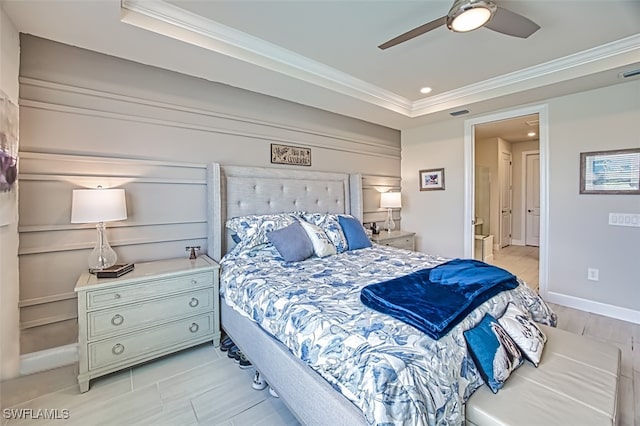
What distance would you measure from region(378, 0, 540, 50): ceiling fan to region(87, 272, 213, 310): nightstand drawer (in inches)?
93.1

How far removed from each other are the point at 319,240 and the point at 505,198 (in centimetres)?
622

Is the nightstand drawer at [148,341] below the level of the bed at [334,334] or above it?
below

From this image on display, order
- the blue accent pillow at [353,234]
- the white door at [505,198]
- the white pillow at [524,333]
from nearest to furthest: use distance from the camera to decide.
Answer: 1. the white pillow at [524,333]
2. the blue accent pillow at [353,234]
3. the white door at [505,198]

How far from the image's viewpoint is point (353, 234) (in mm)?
3236

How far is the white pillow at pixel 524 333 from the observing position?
5.20 ft

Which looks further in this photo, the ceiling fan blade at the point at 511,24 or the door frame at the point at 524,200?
the door frame at the point at 524,200

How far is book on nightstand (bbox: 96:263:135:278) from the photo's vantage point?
6.97ft

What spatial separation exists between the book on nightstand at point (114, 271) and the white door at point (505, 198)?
23.4 ft

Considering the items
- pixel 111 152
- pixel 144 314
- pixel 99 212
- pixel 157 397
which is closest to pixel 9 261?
pixel 99 212

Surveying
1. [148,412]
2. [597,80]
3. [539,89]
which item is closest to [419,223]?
[539,89]

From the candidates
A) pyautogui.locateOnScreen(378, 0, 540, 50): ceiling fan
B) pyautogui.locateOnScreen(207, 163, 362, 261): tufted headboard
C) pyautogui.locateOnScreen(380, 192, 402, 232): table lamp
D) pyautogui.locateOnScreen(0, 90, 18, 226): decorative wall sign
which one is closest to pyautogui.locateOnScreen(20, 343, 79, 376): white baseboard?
pyautogui.locateOnScreen(0, 90, 18, 226): decorative wall sign

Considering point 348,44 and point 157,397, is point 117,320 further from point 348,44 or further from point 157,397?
point 348,44

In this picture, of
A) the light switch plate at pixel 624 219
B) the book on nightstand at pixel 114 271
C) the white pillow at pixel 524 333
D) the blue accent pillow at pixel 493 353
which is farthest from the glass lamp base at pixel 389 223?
the book on nightstand at pixel 114 271

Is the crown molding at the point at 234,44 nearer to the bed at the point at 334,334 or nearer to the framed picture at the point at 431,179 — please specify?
the bed at the point at 334,334
